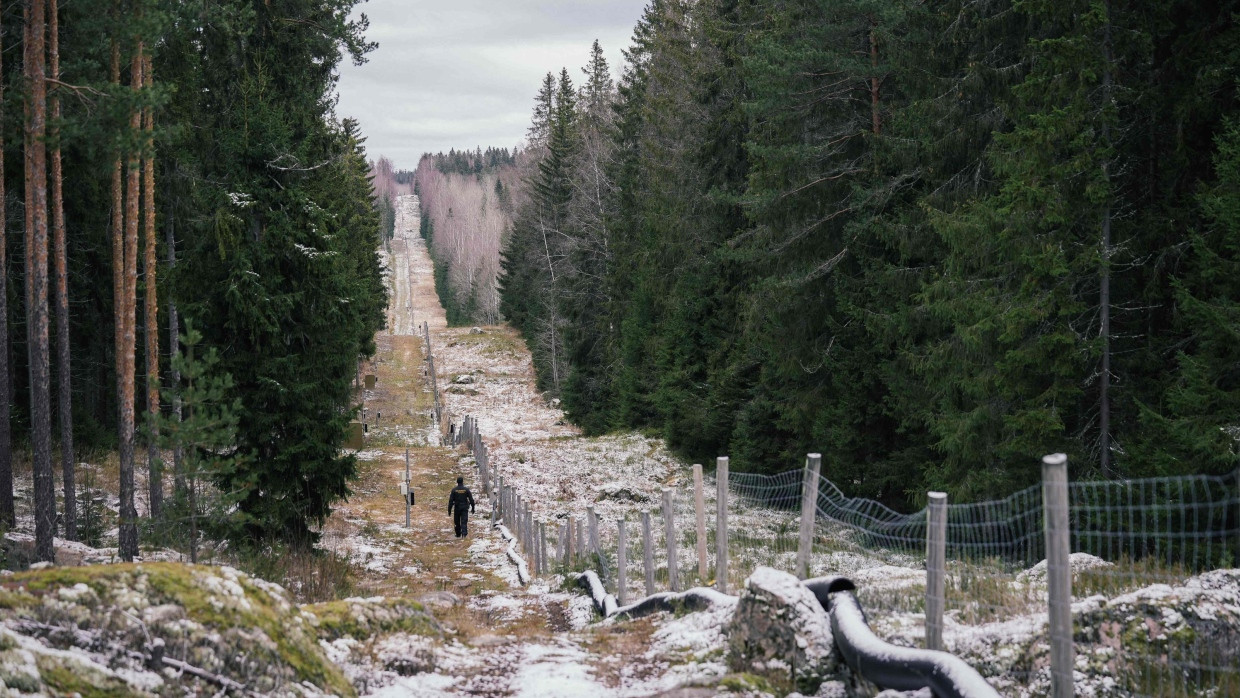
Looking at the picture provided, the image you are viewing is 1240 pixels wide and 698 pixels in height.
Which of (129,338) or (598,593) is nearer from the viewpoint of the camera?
(598,593)

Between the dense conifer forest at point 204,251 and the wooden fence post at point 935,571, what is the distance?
8645 millimetres

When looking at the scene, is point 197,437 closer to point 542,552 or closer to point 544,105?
point 542,552

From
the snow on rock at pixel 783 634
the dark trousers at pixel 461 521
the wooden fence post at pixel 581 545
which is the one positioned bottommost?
the dark trousers at pixel 461 521

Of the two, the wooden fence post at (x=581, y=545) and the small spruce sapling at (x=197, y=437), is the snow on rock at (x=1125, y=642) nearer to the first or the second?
the small spruce sapling at (x=197, y=437)

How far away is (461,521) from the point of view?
20.5 metres

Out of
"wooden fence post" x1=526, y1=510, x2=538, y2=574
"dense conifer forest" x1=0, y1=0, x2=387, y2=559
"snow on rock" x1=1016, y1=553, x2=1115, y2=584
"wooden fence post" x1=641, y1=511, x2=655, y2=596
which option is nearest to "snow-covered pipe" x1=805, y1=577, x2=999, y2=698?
"snow on rock" x1=1016, y1=553, x2=1115, y2=584

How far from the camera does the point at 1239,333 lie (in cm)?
989

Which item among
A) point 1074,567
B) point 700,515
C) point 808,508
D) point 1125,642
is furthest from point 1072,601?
point 700,515

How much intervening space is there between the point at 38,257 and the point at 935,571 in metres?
13.7

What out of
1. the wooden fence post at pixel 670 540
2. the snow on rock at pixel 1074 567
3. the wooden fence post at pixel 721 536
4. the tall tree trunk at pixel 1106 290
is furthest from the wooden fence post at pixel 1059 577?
the tall tree trunk at pixel 1106 290

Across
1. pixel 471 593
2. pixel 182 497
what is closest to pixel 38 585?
pixel 182 497

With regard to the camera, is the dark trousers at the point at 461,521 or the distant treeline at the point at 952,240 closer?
the distant treeline at the point at 952,240

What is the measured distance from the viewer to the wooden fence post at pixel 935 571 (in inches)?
210

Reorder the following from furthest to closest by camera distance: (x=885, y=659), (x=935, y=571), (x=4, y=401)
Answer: (x=4, y=401)
(x=935, y=571)
(x=885, y=659)
